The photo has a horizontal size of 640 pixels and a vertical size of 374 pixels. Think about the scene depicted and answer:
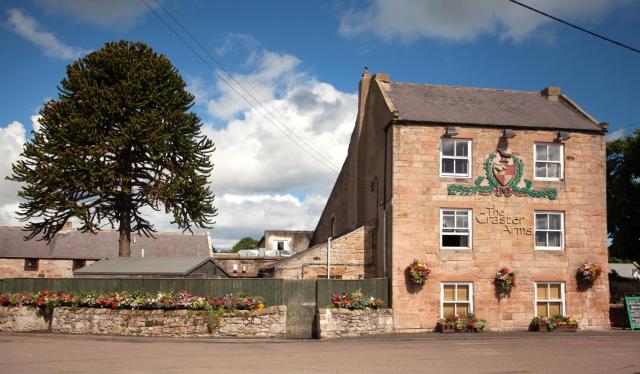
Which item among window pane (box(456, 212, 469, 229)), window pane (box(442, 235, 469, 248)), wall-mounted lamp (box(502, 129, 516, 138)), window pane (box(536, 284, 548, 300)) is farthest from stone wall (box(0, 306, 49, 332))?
wall-mounted lamp (box(502, 129, 516, 138))

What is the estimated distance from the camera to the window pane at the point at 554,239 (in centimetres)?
2352

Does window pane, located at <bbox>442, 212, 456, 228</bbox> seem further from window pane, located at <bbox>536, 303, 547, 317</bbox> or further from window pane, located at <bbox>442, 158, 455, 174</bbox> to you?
window pane, located at <bbox>536, 303, 547, 317</bbox>

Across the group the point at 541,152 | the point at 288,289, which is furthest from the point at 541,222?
the point at 288,289

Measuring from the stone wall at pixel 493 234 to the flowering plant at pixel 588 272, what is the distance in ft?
0.95

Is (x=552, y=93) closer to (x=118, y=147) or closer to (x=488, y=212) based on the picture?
(x=488, y=212)

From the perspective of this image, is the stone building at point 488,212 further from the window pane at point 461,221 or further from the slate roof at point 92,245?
the slate roof at point 92,245

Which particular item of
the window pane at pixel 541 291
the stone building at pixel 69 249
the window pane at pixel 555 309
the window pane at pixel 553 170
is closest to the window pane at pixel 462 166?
the window pane at pixel 553 170

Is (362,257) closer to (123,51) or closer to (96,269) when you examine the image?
(96,269)

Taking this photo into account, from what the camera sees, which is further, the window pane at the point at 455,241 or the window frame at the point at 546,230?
the window frame at the point at 546,230

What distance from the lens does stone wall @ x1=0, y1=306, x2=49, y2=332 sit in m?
21.8

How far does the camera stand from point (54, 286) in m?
22.7

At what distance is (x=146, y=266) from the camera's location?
25969mm

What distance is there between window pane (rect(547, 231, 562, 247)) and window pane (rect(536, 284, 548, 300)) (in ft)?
5.64

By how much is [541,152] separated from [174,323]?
16.1m
